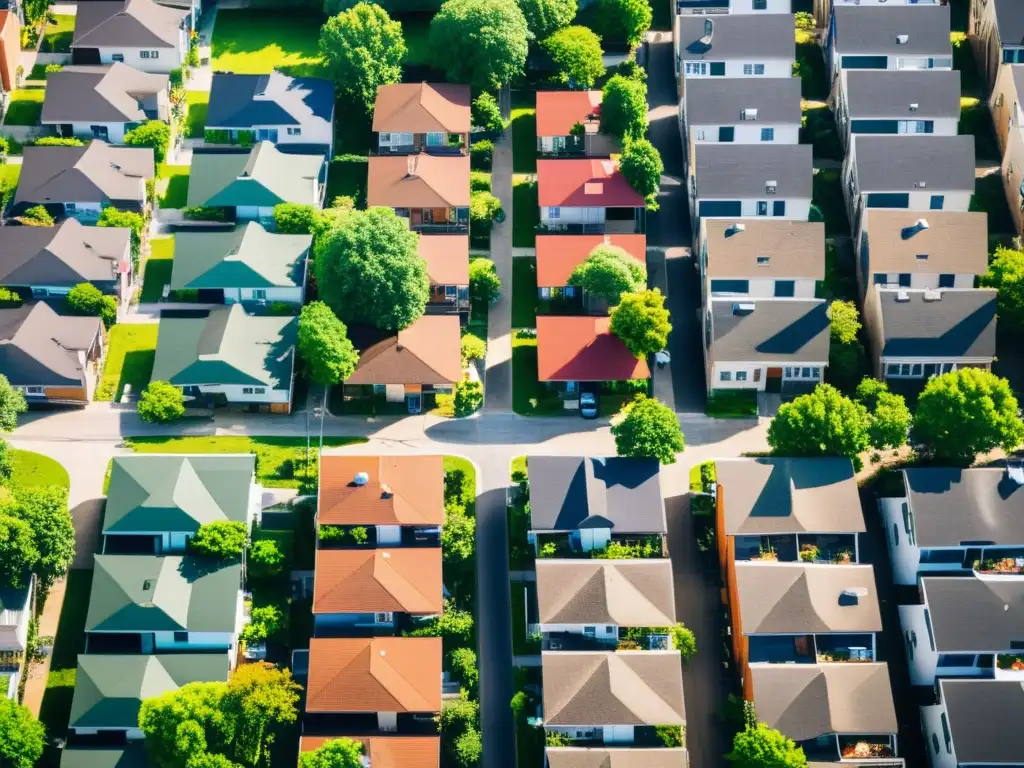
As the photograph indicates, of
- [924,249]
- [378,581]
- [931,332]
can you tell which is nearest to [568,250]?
[924,249]

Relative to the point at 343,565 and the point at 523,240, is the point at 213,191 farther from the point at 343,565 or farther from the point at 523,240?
the point at 343,565

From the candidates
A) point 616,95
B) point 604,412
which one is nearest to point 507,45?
point 616,95

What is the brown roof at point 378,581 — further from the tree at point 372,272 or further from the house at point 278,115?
the house at point 278,115

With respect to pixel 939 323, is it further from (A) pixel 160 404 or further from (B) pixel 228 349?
(A) pixel 160 404

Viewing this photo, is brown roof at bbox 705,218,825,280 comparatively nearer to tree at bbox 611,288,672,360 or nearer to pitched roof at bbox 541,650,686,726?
tree at bbox 611,288,672,360

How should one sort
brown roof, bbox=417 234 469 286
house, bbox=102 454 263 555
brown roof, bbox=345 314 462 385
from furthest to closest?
brown roof, bbox=417 234 469 286
brown roof, bbox=345 314 462 385
house, bbox=102 454 263 555

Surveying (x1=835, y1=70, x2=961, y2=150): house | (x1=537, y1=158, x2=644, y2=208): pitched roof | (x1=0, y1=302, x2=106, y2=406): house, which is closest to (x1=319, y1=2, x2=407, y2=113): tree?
(x1=537, y1=158, x2=644, y2=208): pitched roof
